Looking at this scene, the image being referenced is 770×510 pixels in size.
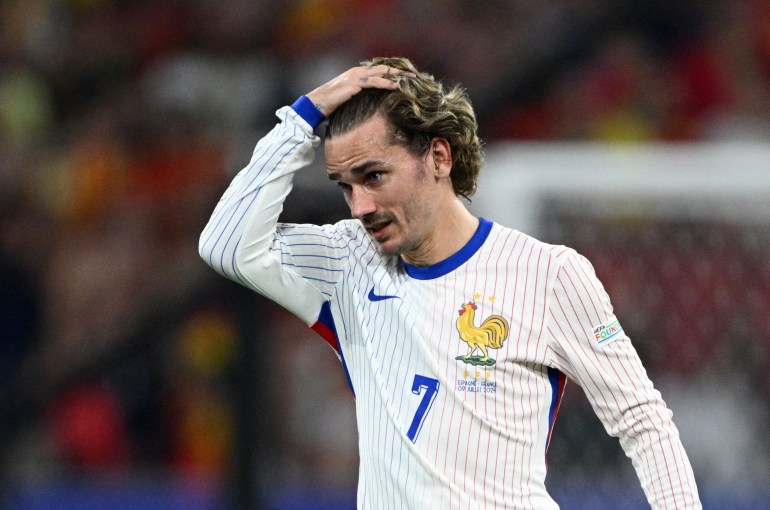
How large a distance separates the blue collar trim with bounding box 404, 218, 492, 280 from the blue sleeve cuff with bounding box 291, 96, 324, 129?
408 mm

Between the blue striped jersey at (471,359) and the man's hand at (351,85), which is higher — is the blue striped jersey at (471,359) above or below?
below

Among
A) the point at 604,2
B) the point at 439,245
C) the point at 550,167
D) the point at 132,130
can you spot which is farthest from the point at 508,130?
the point at 439,245

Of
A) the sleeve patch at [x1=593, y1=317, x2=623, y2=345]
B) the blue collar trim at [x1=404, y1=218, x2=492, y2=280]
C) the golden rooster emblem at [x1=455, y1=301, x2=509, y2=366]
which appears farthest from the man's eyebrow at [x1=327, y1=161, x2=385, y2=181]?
the sleeve patch at [x1=593, y1=317, x2=623, y2=345]

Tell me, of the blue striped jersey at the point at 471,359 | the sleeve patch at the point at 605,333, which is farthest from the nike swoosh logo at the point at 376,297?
the sleeve patch at the point at 605,333

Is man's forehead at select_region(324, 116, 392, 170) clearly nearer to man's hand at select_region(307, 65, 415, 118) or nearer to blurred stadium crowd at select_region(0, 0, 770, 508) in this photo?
man's hand at select_region(307, 65, 415, 118)

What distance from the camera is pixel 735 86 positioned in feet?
22.8

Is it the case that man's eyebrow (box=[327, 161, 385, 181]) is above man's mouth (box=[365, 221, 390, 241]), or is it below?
above

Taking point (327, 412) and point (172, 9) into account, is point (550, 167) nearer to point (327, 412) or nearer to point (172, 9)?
point (327, 412)

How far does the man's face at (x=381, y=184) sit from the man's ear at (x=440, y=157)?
0.29 ft

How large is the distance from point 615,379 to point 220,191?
3280mm

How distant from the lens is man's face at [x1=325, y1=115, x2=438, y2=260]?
8.50 ft

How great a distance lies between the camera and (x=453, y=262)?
8.75 feet

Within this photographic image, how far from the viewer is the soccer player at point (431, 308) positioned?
2.53 m

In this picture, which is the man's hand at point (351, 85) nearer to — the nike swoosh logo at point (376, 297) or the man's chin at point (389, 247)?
the man's chin at point (389, 247)
